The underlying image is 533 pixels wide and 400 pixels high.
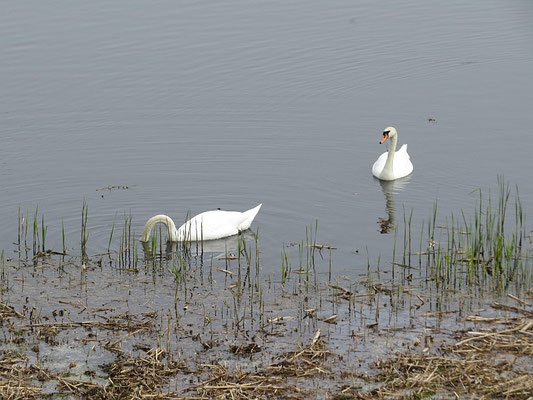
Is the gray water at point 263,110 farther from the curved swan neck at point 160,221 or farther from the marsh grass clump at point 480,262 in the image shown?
the marsh grass clump at point 480,262

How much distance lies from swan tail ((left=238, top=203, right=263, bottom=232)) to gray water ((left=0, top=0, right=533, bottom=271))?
0.23m

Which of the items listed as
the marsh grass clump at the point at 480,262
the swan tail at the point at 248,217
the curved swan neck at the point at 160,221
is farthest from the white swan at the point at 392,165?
the curved swan neck at the point at 160,221

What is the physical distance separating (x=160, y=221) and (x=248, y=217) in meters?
1.23

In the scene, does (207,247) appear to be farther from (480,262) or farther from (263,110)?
(263,110)

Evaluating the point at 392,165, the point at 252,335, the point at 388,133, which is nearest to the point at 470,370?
the point at 252,335

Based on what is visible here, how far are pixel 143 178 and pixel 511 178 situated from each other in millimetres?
5787

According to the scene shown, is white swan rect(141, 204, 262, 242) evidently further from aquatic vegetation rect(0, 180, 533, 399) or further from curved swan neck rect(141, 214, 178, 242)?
aquatic vegetation rect(0, 180, 533, 399)

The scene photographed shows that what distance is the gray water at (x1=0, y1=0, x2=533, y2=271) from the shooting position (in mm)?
15148

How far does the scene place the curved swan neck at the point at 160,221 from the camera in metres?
13.4

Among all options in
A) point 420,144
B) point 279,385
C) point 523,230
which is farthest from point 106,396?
point 420,144

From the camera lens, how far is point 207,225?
13.6m

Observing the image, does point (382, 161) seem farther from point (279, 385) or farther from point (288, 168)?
point (279, 385)

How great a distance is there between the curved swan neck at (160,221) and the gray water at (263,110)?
563 mm

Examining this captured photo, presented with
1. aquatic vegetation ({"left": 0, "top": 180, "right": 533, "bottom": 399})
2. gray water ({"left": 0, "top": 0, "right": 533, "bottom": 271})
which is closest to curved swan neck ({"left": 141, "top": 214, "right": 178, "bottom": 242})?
aquatic vegetation ({"left": 0, "top": 180, "right": 533, "bottom": 399})
